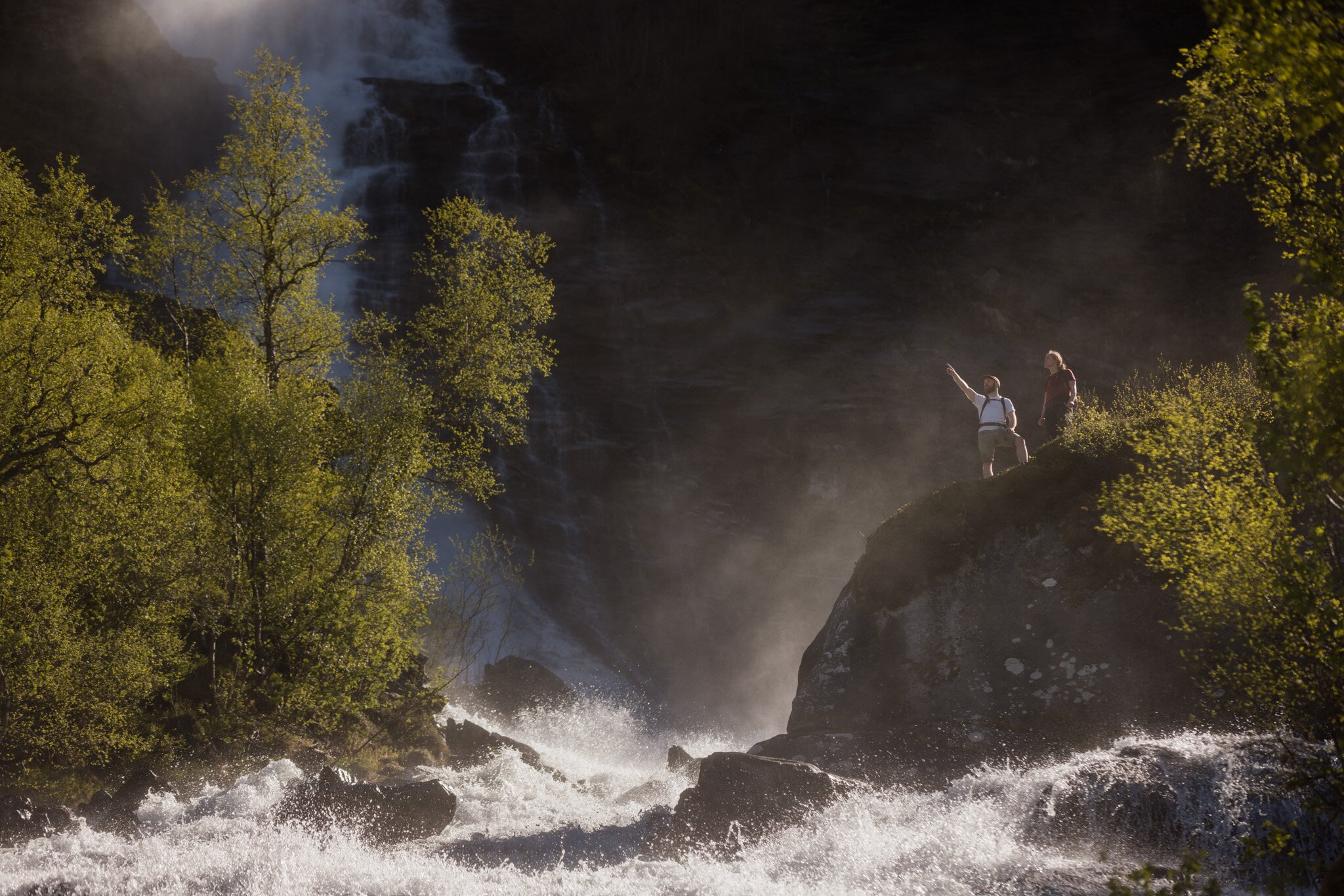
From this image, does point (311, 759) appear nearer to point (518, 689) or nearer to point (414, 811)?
point (414, 811)

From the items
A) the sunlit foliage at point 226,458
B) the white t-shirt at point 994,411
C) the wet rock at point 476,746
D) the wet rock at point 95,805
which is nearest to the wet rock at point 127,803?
the wet rock at point 95,805

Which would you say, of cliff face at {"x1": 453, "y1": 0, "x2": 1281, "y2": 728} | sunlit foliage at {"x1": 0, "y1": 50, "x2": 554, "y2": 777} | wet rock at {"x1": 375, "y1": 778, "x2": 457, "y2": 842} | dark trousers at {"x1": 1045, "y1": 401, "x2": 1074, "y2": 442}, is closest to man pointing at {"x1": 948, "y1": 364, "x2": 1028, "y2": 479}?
dark trousers at {"x1": 1045, "y1": 401, "x2": 1074, "y2": 442}

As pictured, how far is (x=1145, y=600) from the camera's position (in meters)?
14.3

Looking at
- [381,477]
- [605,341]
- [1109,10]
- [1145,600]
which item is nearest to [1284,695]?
[1145,600]

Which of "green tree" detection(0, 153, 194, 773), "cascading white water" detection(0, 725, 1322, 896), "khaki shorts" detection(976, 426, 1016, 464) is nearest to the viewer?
"cascading white water" detection(0, 725, 1322, 896)

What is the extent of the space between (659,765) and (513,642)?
852 centimetres

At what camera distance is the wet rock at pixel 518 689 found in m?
28.1

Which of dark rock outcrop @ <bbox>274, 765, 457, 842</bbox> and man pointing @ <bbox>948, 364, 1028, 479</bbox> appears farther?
man pointing @ <bbox>948, 364, 1028, 479</bbox>

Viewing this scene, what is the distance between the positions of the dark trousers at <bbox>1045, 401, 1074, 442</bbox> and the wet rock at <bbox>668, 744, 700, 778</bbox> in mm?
11091

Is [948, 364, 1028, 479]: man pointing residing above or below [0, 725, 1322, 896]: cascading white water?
above

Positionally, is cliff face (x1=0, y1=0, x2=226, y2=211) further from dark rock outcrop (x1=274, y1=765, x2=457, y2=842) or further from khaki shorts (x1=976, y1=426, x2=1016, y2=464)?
khaki shorts (x1=976, y1=426, x2=1016, y2=464)

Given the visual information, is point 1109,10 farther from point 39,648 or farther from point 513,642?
point 39,648

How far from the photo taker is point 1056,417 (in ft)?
58.9

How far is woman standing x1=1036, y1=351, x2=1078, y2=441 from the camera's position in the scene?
1750 centimetres
